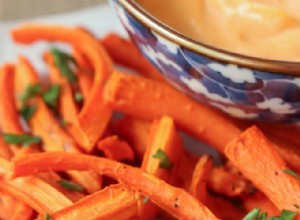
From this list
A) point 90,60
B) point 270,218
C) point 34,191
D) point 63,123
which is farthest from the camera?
point 90,60

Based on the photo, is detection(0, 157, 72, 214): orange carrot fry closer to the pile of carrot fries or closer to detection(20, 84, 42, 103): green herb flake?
the pile of carrot fries

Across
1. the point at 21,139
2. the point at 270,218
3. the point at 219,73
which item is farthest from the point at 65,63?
the point at 270,218

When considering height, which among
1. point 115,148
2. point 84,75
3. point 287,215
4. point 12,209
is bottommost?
point 12,209

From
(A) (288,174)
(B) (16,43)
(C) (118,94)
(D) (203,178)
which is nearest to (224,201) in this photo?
(D) (203,178)

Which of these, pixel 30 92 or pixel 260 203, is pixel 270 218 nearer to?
pixel 260 203

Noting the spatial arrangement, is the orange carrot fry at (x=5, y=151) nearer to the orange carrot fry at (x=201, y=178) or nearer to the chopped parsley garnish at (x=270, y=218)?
the orange carrot fry at (x=201, y=178)

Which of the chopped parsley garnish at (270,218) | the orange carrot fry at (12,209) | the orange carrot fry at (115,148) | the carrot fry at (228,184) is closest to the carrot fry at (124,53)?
the orange carrot fry at (115,148)

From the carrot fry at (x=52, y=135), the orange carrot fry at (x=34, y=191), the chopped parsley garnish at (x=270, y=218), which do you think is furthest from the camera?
the carrot fry at (x=52, y=135)
